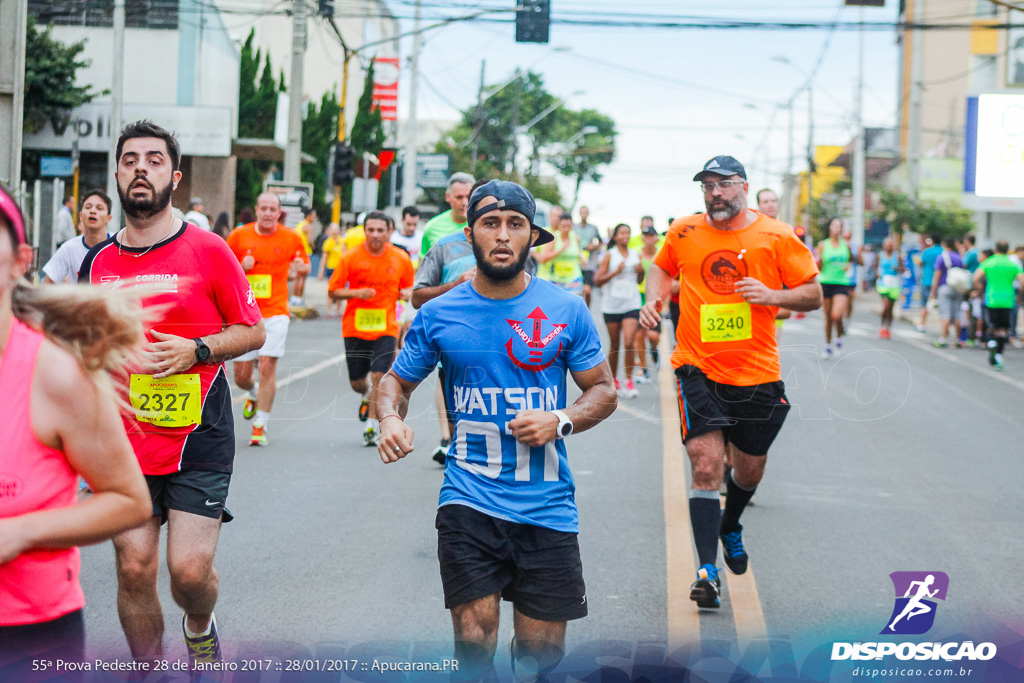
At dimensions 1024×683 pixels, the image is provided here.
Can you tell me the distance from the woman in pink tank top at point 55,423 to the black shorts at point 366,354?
A: 756cm

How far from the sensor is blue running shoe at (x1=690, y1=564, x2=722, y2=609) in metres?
5.29

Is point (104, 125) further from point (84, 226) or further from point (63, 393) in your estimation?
point (63, 393)

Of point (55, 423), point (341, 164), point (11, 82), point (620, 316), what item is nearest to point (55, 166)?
point (341, 164)

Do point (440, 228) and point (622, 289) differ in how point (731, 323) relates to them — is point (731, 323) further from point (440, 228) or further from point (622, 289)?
point (622, 289)

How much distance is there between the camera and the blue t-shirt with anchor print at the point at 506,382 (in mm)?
3666

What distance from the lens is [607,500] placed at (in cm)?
774

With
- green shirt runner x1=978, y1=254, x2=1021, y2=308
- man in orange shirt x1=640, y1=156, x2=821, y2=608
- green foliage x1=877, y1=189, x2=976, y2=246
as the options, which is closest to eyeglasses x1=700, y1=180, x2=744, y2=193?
man in orange shirt x1=640, y1=156, x2=821, y2=608

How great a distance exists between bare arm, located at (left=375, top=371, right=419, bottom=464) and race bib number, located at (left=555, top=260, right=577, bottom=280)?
1085 centimetres

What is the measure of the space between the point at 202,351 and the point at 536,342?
1.17 m

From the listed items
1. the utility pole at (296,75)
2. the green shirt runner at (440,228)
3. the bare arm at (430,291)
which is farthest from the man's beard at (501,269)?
the utility pole at (296,75)

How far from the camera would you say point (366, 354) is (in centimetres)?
1029

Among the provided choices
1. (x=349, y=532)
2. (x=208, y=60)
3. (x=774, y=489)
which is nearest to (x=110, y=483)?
(x=349, y=532)

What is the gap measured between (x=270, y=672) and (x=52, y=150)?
26.6 metres

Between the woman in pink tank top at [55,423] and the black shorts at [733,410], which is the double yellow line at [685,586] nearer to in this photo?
the black shorts at [733,410]
